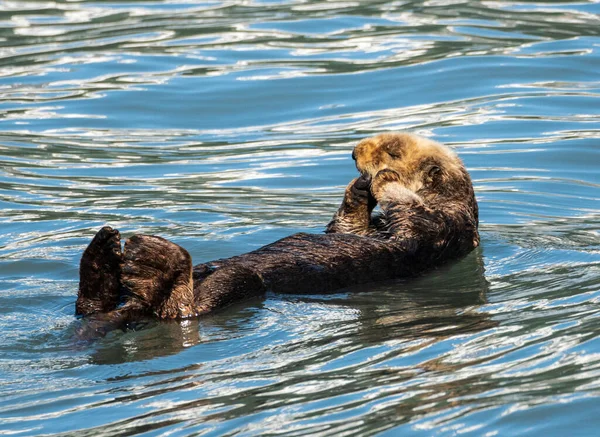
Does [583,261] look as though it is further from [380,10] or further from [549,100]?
[380,10]

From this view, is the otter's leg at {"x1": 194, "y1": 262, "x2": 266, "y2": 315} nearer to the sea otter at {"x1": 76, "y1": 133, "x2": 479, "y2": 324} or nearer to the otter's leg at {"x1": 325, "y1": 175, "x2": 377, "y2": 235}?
the sea otter at {"x1": 76, "y1": 133, "x2": 479, "y2": 324}

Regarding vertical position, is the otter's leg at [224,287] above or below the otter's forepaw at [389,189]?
below

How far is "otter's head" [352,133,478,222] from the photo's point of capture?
579 cm

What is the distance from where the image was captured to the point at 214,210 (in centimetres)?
729

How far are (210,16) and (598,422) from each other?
10.4 m

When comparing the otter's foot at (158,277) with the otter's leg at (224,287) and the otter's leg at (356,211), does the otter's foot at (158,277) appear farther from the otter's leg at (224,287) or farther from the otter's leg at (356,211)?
the otter's leg at (356,211)

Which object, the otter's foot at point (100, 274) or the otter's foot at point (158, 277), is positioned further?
the otter's foot at point (158, 277)

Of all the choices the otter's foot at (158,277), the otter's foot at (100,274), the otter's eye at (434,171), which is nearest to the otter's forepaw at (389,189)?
the otter's eye at (434,171)

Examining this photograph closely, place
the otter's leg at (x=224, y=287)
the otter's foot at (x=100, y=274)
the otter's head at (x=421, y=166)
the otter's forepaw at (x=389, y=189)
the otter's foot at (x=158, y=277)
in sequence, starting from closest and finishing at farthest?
the otter's foot at (x=100, y=274) → the otter's foot at (x=158, y=277) → the otter's leg at (x=224, y=287) → the otter's forepaw at (x=389, y=189) → the otter's head at (x=421, y=166)

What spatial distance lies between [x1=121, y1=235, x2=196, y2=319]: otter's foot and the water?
88 mm

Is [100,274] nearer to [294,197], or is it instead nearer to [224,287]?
[224,287]

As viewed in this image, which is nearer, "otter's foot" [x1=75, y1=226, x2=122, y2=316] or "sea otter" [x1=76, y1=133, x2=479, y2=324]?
"otter's foot" [x1=75, y1=226, x2=122, y2=316]

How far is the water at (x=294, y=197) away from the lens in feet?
12.1

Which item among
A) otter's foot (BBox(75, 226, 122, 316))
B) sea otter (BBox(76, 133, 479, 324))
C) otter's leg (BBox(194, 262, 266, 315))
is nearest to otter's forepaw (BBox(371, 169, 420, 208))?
sea otter (BBox(76, 133, 479, 324))
